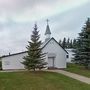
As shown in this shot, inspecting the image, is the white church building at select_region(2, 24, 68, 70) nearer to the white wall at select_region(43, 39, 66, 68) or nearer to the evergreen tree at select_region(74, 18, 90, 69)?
the white wall at select_region(43, 39, 66, 68)

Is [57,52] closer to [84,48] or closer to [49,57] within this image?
[49,57]

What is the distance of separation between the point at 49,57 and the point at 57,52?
1.70 metres

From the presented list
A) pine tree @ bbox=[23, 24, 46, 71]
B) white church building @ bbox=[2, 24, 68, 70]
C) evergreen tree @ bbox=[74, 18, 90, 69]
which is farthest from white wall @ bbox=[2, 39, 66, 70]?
pine tree @ bbox=[23, 24, 46, 71]

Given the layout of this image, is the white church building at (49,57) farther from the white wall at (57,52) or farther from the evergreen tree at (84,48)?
the evergreen tree at (84,48)

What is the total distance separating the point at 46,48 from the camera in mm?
38406

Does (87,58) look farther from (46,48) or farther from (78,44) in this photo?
(46,48)

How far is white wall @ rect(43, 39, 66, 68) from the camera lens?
38.6 m

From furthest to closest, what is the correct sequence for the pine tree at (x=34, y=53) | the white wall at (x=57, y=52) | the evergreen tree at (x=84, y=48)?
the white wall at (x=57, y=52) < the evergreen tree at (x=84, y=48) < the pine tree at (x=34, y=53)

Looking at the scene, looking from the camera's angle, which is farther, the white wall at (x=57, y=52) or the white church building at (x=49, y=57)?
the white wall at (x=57, y=52)

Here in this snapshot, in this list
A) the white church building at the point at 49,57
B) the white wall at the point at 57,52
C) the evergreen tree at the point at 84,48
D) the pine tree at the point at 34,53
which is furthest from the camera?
the white wall at the point at 57,52

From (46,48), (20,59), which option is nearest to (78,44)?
(46,48)

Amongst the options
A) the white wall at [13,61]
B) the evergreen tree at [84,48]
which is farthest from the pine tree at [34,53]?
the evergreen tree at [84,48]

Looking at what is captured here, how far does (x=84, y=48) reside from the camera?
3769cm

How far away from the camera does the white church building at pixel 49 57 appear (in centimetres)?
3803
